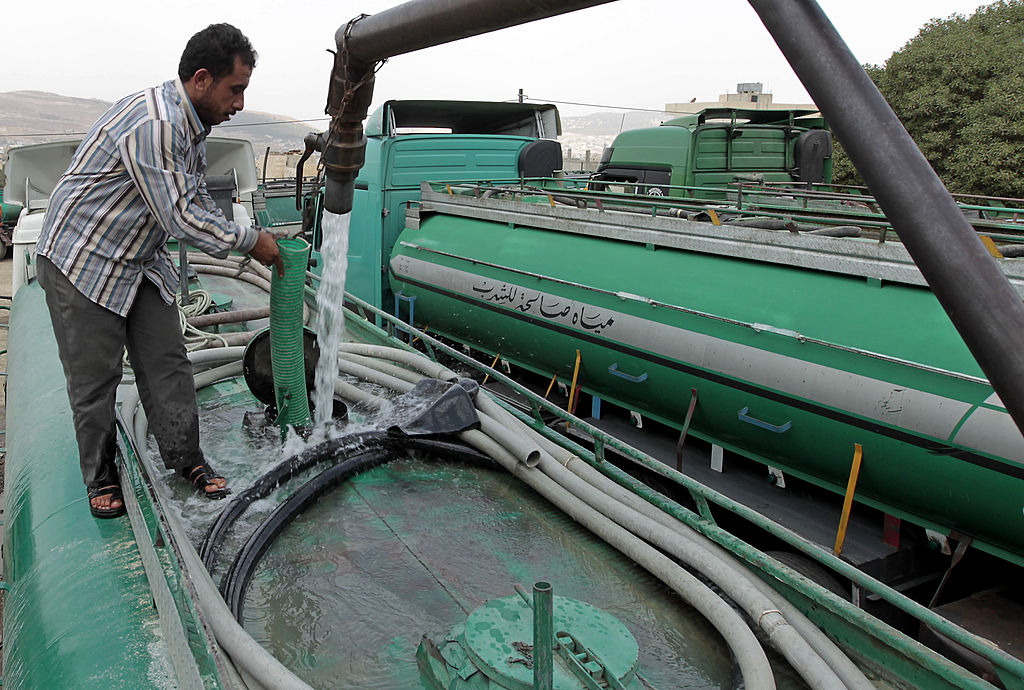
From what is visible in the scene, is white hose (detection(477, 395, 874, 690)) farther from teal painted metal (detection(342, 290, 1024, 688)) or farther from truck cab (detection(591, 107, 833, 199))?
truck cab (detection(591, 107, 833, 199))

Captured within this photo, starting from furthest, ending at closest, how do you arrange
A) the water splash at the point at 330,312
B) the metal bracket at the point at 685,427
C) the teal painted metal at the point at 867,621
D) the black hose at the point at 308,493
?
the metal bracket at the point at 685,427, the water splash at the point at 330,312, the black hose at the point at 308,493, the teal painted metal at the point at 867,621

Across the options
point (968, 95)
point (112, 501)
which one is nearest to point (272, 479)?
point (112, 501)

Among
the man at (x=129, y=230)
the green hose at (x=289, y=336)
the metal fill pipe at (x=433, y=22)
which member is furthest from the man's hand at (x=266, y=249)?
the metal fill pipe at (x=433, y=22)

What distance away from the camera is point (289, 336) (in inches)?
136

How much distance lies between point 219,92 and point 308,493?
1.56 meters

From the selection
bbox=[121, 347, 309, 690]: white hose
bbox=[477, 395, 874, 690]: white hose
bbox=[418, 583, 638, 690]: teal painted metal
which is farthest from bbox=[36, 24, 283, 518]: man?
bbox=[418, 583, 638, 690]: teal painted metal

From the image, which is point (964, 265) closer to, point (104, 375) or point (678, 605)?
point (678, 605)

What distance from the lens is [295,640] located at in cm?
241

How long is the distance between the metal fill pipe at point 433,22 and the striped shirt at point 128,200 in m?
0.67

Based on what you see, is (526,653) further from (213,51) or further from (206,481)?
(213,51)

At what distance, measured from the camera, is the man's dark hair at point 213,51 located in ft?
8.79

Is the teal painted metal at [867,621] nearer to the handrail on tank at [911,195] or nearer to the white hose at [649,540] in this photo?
the white hose at [649,540]

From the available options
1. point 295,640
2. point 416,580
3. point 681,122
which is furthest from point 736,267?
point 681,122

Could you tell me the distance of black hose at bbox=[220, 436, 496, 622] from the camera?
2.57 m
